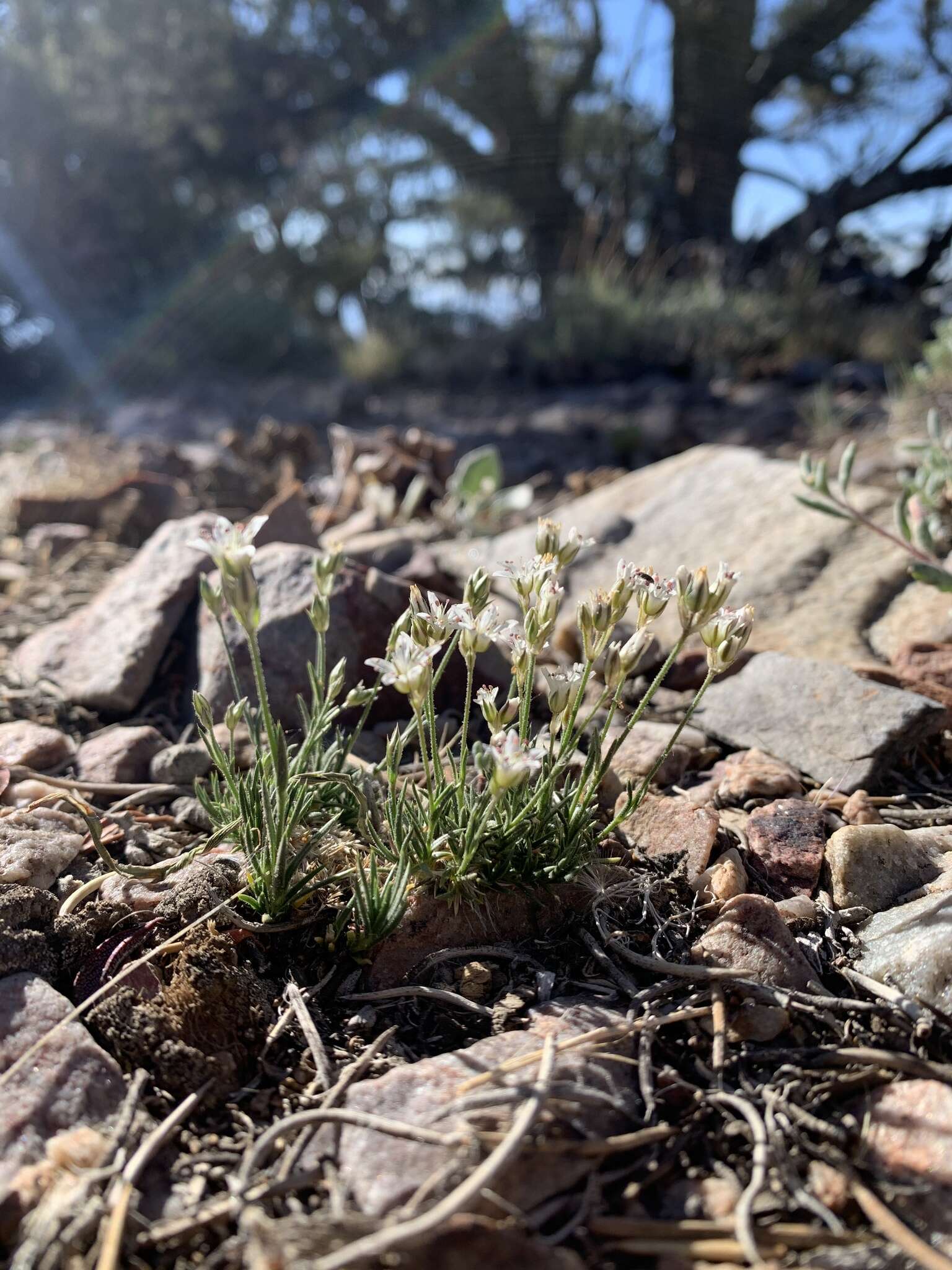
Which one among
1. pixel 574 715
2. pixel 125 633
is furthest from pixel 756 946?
pixel 125 633

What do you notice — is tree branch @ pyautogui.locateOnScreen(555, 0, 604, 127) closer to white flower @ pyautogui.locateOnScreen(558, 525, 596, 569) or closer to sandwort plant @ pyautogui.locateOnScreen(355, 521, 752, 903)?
white flower @ pyautogui.locateOnScreen(558, 525, 596, 569)

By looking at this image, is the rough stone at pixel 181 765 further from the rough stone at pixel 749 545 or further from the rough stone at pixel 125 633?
the rough stone at pixel 749 545

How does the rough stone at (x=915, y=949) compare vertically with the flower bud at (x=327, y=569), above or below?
below

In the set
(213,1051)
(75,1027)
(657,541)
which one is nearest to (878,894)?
(213,1051)

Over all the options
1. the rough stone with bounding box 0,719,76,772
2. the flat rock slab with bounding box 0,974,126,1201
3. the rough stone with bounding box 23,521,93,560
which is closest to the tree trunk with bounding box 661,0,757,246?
the rough stone with bounding box 23,521,93,560

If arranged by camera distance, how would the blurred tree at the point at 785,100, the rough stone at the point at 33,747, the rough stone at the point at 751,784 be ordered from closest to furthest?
the rough stone at the point at 751,784 < the rough stone at the point at 33,747 < the blurred tree at the point at 785,100

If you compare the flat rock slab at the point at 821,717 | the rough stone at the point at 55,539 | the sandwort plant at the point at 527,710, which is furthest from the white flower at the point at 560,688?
the rough stone at the point at 55,539
